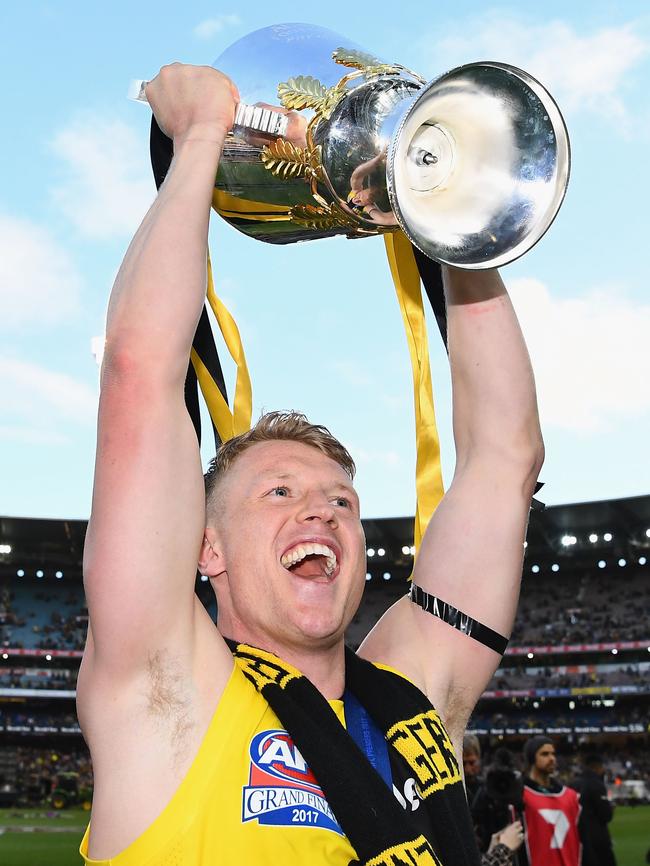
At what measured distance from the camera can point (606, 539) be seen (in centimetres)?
4131

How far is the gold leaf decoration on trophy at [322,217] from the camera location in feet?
6.82

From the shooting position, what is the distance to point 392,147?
184cm

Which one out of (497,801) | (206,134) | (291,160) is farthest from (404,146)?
(497,801)

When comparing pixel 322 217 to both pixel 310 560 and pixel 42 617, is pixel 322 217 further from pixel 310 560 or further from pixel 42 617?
pixel 42 617

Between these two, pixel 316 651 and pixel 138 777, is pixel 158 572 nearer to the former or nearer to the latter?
pixel 138 777

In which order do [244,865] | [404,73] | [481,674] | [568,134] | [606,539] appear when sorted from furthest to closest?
[606,539] → [481,674] → [404,73] → [568,134] → [244,865]

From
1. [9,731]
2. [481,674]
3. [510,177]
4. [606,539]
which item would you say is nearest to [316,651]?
[481,674]

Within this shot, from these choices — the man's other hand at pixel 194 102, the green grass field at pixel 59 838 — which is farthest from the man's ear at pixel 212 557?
the green grass field at pixel 59 838

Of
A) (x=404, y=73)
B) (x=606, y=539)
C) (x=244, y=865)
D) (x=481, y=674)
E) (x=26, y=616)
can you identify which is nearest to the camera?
(x=244, y=865)

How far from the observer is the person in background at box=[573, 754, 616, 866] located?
280 inches

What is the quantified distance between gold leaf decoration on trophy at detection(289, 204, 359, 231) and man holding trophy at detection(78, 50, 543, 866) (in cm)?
26

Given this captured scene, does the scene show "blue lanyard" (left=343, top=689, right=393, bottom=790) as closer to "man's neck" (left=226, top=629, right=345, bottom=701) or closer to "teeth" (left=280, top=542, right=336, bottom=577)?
"man's neck" (left=226, top=629, right=345, bottom=701)

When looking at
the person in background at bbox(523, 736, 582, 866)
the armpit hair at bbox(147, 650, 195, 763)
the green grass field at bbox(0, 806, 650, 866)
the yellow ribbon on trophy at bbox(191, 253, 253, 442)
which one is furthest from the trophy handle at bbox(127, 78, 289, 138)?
the green grass field at bbox(0, 806, 650, 866)

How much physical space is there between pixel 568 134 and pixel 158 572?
1.18 meters
